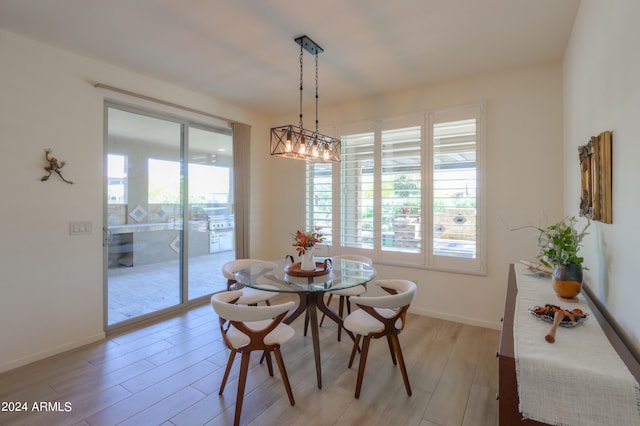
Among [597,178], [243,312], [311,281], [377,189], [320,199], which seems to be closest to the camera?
[597,178]

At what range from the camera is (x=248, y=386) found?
236cm

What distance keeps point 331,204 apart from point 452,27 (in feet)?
8.51

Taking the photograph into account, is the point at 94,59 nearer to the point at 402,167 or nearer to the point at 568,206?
the point at 402,167

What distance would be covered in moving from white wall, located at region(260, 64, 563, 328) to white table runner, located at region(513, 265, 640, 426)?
2.16 m

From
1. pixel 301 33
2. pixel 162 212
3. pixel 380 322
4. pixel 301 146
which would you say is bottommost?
pixel 380 322

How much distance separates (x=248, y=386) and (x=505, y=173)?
10.8 ft

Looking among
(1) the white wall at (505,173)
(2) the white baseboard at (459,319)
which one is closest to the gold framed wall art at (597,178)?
(1) the white wall at (505,173)

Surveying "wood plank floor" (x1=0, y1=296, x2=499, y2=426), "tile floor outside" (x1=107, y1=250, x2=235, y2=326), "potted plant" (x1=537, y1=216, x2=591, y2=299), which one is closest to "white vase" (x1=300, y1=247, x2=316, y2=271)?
"wood plank floor" (x1=0, y1=296, x2=499, y2=426)

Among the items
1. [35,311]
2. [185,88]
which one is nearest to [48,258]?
[35,311]

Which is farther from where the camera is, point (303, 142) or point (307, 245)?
point (307, 245)

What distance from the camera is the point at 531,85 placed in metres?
3.20

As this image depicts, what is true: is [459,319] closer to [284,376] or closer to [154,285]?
[284,376]

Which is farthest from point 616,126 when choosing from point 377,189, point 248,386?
point 248,386

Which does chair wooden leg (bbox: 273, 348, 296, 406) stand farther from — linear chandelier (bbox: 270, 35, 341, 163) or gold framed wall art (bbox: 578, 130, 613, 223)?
gold framed wall art (bbox: 578, 130, 613, 223)
